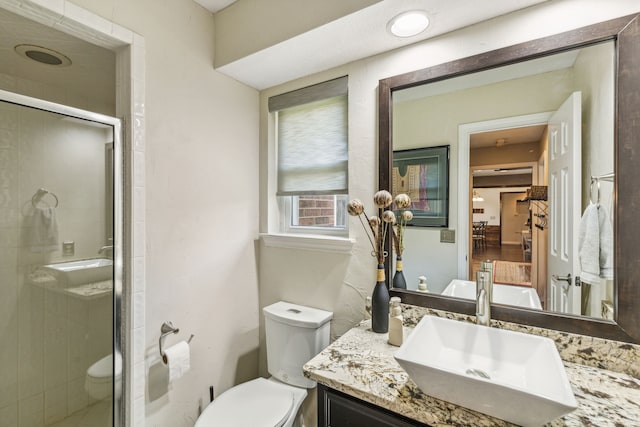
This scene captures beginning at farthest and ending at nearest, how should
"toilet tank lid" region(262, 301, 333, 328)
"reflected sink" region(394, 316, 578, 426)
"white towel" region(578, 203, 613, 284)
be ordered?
"toilet tank lid" region(262, 301, 333, 328)
"white towel" region(578, 203, 613, 284)
"reflected sink" region(394, 316, 578, 426)

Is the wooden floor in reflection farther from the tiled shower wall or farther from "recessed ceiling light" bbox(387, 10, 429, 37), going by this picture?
the tiled shower wall

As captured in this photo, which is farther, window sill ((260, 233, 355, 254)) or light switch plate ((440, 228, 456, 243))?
window sill ((260, 233, 355, 254))

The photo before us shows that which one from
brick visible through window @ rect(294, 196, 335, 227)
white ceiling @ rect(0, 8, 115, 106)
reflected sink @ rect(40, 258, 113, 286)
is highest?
white ceiling @ rect(0, 8, 115, 106)

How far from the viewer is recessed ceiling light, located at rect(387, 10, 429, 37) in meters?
1.16

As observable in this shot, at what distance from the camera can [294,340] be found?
153cm

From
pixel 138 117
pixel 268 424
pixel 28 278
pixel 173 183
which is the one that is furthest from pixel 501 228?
pixel 28 278

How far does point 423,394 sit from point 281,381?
0.97 m

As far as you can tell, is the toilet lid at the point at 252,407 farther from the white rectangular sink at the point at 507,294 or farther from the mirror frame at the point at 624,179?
the mirror frame at the point at 624,179

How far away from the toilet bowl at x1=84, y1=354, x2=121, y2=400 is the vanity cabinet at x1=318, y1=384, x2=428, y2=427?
935 millimetres

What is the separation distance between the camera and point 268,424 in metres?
1.23

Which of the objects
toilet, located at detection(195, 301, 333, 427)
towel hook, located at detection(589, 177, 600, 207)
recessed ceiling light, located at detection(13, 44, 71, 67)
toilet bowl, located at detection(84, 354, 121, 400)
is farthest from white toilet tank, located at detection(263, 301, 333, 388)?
recessed ceiling light, located at detection(13, 44, 71, 67)

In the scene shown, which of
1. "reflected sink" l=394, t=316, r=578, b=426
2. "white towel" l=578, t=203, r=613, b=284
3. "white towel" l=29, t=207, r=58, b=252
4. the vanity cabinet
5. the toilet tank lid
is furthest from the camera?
the toilet tank lid

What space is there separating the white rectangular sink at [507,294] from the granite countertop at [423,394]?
23 cm

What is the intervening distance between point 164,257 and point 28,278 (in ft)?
1.88
